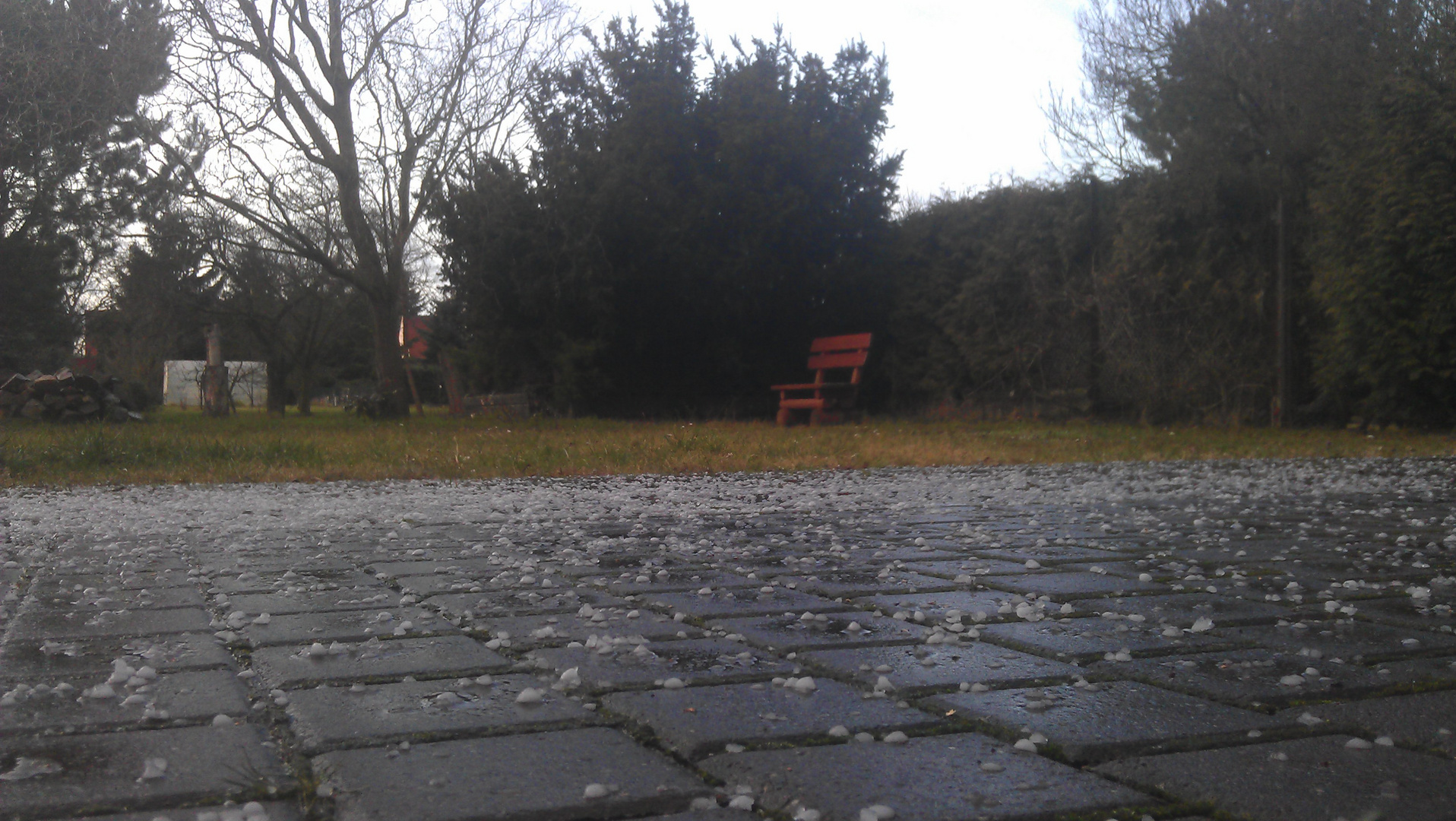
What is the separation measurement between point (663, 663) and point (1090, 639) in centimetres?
89

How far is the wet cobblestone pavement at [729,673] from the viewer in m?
1.30

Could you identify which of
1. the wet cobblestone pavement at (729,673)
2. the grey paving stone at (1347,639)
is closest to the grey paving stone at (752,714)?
the wet cobblestone pavement at (729,673)

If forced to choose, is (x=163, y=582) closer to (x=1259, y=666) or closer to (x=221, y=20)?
(x=1259, y=666)

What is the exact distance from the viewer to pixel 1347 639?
2.14m

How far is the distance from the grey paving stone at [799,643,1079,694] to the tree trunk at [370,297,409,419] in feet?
47.5

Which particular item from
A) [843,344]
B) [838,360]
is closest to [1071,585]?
[838,360]

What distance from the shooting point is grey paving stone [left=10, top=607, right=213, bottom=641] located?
2.23m

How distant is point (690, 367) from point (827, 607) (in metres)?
14.1

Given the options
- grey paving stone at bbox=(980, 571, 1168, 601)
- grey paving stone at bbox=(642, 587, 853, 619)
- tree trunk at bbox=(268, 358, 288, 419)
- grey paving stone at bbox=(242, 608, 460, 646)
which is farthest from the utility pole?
tree trunk at bbox=(268, 358, 288, 419)

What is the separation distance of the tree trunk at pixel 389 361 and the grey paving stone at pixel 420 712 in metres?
14.5

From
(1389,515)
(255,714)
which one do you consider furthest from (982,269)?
(255,714)

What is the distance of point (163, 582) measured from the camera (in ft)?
9.54

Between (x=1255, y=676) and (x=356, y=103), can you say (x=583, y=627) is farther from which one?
(x=356, y=103)

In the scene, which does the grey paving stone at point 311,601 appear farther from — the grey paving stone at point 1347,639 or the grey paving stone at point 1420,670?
the grey paving stone at point 1420,670
